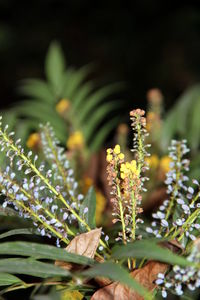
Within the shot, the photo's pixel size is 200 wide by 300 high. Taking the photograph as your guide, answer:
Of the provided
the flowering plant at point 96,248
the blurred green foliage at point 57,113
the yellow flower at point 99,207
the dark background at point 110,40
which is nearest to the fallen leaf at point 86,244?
the flowering plant at point 96,248

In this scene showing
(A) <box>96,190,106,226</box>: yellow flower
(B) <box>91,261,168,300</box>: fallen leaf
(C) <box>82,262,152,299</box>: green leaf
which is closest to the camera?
Result: (C) <box>82,262,152,299</box>: green leaf

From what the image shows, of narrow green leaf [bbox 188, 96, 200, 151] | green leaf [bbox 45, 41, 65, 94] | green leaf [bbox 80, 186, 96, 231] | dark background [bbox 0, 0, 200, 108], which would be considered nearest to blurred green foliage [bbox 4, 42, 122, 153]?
green leaf [bbox 45, 41, 65, 94]

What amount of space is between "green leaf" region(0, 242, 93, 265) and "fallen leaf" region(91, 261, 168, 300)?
0.04 metres

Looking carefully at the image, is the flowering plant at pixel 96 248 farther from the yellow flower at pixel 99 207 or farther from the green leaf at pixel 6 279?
the yellow flower at pixel 99 207

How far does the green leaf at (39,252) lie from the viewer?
19.6 inches

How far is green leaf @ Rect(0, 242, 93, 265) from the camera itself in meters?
0.50

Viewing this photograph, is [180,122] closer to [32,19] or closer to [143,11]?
[143,11]

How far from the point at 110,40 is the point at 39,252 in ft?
10.1

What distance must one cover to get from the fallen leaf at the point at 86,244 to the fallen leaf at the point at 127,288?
0.13ft

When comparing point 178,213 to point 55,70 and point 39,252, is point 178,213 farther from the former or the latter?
point 55,70

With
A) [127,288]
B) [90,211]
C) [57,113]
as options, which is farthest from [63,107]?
[127,288]

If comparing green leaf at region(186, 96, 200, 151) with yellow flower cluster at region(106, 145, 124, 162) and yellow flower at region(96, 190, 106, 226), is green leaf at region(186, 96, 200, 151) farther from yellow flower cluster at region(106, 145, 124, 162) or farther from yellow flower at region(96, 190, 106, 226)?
yellow flower cluster at region(106, 145, 124, 162)

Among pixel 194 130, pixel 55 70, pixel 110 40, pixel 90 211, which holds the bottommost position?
pixel 90 211

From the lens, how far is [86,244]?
0.55 meters
